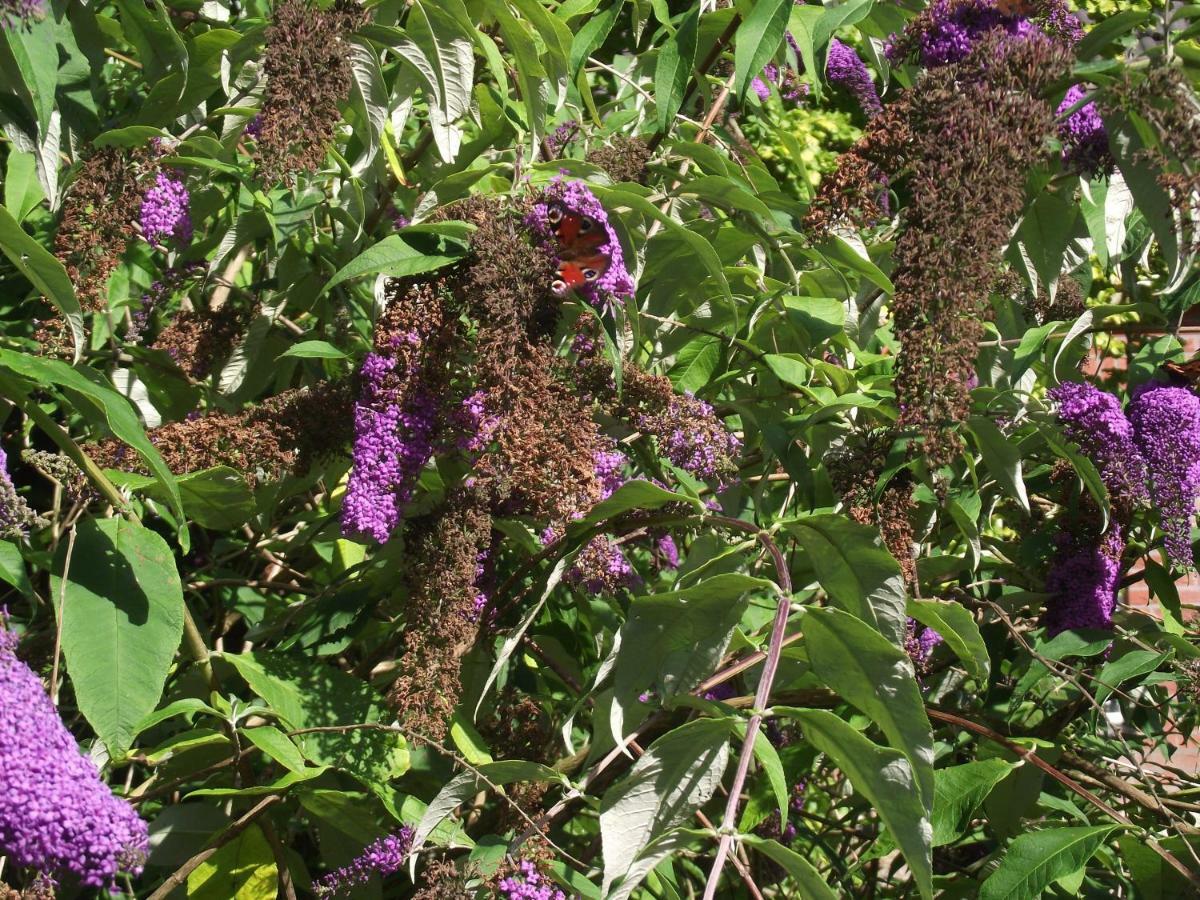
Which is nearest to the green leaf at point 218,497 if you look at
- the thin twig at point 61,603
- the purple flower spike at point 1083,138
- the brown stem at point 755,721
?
the thin twig at point 61,603

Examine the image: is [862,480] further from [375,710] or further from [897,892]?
[897,892]

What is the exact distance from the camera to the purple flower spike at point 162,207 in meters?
1.77

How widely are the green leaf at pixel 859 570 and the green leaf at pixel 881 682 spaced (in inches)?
3.8

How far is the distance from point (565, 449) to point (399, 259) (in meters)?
0.33

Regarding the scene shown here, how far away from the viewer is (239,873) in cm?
179

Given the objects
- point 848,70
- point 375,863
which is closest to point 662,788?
point 375,863

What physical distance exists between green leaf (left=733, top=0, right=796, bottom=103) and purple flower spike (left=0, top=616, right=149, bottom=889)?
1.18m

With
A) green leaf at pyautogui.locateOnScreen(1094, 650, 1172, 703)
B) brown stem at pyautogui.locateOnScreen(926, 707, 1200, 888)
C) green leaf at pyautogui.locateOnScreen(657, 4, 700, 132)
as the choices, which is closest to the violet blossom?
green leaf at pyautogui.locateOnScreen(657, 4, 700, 132)

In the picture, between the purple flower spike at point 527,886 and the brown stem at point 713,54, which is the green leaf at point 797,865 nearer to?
the purple flower spike at point 527,886

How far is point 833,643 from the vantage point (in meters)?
1.35

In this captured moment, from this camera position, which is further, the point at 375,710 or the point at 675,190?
the point at 675,190

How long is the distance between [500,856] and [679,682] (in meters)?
0.33

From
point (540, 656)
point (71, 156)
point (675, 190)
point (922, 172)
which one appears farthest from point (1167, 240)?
point (71, 156)

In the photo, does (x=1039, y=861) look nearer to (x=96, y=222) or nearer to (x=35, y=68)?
(x=96, y=222)
